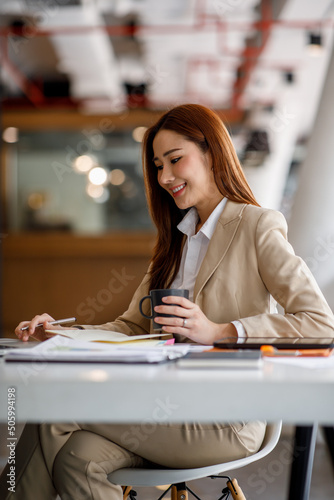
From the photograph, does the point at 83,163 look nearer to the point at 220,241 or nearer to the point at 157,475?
the point at 220,241

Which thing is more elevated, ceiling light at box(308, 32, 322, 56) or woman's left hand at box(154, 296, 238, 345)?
ceiling light at box(308, 32, 322, 56)

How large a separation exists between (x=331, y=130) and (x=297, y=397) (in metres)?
Result: 3.37

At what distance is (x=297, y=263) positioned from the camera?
147 cm

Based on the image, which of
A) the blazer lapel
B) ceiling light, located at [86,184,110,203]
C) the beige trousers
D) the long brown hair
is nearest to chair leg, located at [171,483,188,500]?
the beige trousers

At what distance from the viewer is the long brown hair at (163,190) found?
1759mm

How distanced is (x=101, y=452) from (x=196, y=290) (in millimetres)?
524

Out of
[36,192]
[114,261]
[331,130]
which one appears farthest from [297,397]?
[36,192]

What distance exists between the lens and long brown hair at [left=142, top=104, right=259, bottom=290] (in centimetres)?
176

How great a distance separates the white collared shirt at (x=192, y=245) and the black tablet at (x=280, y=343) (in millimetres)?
473

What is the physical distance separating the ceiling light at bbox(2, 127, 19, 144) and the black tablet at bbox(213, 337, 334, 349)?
8.10 meters

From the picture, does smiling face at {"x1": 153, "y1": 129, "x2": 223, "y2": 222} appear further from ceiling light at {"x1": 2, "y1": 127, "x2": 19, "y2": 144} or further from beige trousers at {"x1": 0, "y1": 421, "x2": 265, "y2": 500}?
ceiling light at {"x1": 2, "y1": 127, "x2": 19, "y2": 144}

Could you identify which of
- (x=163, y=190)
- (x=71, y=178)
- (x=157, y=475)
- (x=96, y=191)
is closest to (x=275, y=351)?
(x=157, y=475)

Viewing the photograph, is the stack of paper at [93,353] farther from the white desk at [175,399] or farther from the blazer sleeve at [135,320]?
the blazer sleeve at [135,320]

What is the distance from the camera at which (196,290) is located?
62.5 inches
